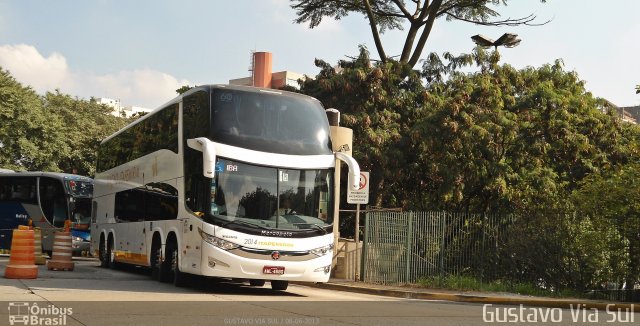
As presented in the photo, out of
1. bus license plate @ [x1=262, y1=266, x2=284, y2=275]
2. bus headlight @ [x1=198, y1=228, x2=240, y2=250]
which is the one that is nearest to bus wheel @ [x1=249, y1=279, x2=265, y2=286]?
bus license plate @ [x1=262, y1=266, x2=284, y2=275]

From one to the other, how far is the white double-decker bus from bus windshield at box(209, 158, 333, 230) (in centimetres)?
2

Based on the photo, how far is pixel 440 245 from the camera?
20.3 metres

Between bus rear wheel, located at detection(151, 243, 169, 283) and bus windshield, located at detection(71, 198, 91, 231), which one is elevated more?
bus windshield, located at detection(71, 198, 91, 231)

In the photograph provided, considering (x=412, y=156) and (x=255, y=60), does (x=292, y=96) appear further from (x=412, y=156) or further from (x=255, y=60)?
(x=255, y=60)

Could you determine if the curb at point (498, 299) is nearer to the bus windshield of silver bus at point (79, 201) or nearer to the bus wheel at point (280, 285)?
the bus wheel at point (280, 285)

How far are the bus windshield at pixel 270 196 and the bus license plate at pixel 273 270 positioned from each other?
0.81 m

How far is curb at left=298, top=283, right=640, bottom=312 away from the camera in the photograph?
1588 centimetres

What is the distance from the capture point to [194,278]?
64.0 ft

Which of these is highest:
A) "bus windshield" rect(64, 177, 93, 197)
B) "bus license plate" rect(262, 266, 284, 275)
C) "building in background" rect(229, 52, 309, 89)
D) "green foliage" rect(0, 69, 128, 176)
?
"building in background" rect(229, 52, 309, 89)

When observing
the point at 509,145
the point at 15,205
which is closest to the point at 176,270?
the point at 509,145

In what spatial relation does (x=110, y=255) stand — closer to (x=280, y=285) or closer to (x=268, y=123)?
(x=280, y=285)

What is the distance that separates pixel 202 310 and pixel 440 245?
10.1 meters

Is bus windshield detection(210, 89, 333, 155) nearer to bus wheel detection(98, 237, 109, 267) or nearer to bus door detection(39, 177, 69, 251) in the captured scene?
bus wheel detection(98, 237, 109, 267)

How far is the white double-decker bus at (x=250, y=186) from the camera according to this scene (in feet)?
49.7
